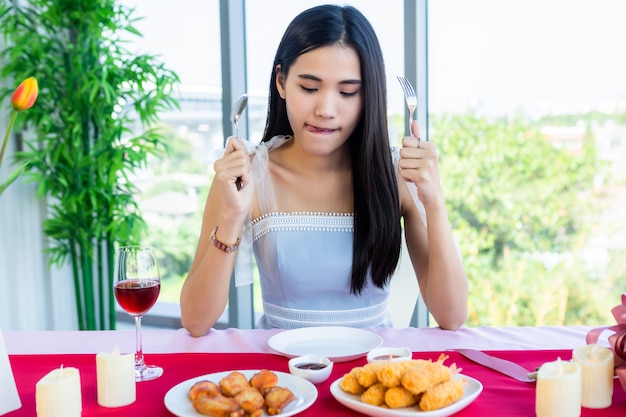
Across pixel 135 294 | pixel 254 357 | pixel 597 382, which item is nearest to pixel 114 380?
pixel 135 294

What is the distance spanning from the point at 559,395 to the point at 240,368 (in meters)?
0.60

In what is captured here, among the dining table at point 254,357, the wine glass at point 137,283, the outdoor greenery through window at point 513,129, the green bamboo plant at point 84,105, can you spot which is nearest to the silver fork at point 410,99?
the dining table at point 254,357

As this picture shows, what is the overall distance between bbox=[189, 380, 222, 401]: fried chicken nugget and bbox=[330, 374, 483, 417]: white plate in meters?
0.19

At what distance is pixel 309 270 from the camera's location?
1.91 m

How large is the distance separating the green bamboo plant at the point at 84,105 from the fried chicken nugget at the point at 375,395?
271cm

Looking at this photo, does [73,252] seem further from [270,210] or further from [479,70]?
[479,70]

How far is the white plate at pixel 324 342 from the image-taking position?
4.51ft

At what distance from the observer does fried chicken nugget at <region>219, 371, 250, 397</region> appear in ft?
3.41

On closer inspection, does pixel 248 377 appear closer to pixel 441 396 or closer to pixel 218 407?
pixel 218 407

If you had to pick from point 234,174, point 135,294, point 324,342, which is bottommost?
point 324,342

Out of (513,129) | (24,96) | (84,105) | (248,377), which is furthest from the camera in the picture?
(513,129)

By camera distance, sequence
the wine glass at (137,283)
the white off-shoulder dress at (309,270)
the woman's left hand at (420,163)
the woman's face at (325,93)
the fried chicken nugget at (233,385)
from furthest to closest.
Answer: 1. the white off-shoulder dress at (309,270)
2. the woman's face at (325,93)
3. the woman's left hand at (420,163)
4. the wine glass at (137,283)
5. the fried chicken nugget at (233,385)

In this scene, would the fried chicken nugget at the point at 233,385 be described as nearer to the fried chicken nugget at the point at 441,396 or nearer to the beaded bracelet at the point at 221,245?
the fried chicken nugget at the point at 441,396

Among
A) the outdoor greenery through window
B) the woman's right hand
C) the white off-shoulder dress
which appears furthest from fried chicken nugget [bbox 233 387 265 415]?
the outdoor greenery through window
